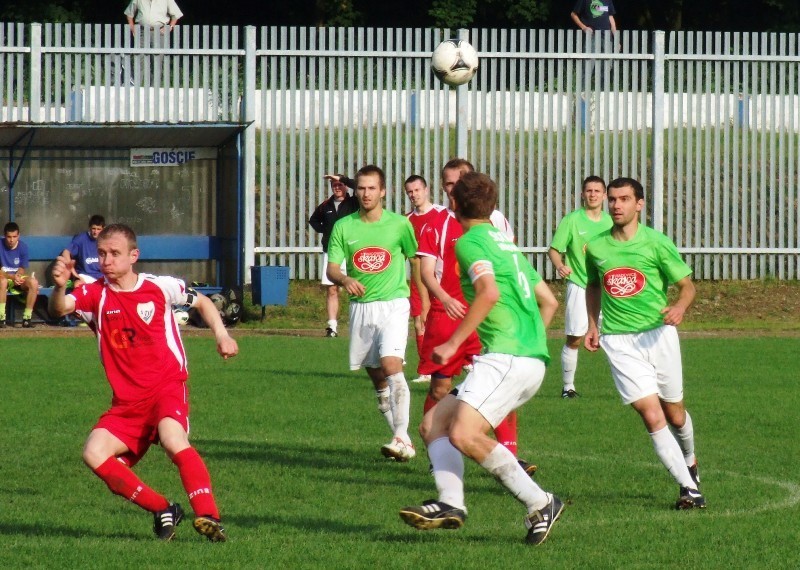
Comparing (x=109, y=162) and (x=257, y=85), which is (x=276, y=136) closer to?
(x=257, y=85)

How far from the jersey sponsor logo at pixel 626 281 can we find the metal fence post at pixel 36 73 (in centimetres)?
1524

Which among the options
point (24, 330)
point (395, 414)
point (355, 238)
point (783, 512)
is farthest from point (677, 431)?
point (24, 330)

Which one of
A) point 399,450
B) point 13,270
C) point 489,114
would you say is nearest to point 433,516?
point 399,450

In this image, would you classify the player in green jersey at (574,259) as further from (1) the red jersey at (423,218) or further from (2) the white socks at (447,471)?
(2) the white socks at (447,471)

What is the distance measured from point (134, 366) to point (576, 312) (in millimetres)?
7597

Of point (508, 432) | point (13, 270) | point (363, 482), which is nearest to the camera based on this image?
point (508, 432)

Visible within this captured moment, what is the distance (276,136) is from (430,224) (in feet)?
43.6

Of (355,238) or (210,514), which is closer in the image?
(210,514)

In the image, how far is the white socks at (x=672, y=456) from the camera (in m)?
8.38

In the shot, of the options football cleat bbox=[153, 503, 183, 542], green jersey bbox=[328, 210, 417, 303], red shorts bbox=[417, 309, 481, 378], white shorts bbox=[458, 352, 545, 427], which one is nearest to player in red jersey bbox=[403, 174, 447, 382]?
green jersey bbox=[328, 210, 417, 303]

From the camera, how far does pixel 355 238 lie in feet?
35.4

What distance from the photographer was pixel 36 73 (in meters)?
22.5

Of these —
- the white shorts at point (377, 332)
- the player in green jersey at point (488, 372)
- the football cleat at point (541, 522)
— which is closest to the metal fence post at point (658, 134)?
the white shorts at point (377, 332)

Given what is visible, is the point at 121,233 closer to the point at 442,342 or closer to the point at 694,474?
the point at 442,342
